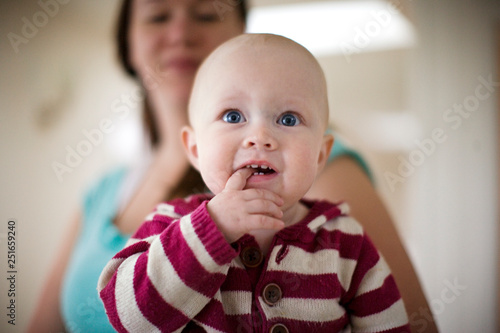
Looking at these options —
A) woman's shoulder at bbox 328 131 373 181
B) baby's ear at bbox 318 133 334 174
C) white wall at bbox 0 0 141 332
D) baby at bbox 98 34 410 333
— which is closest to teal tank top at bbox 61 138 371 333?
woman's shoulder at bbox 328 131 373 181

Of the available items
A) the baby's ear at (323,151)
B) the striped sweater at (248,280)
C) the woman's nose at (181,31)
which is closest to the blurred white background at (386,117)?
the woman's nose at (181,31)

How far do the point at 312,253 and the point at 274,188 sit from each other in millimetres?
163

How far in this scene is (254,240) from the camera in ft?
2.21

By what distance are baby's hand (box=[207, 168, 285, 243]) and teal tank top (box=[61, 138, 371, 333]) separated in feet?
1.67

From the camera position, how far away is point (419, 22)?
1.54m

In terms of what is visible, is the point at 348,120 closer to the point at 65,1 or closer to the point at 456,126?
the point at 456,126

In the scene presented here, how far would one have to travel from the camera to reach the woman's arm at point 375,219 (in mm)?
899

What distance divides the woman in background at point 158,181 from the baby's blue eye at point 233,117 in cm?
46

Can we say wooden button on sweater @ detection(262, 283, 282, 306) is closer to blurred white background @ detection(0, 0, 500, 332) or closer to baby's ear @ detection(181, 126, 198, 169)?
baby's ear @ detection(181, 126, 198, 169)

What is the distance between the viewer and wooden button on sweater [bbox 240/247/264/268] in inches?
25.7

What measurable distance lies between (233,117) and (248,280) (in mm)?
287

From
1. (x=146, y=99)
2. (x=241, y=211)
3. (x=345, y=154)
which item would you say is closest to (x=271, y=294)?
(x=241, y=211)

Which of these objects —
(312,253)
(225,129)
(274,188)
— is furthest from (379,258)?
(225,129)

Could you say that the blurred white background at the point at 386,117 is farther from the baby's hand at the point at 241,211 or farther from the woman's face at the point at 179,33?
the baby's hand at the point at 241,211
